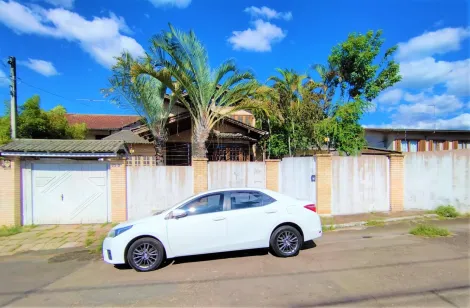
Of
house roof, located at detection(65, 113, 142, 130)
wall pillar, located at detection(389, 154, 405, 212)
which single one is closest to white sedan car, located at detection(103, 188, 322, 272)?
wall pillar, located at detection(389, 154, 405, 212)

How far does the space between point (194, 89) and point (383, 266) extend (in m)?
9.20

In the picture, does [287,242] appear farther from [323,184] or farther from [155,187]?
[155,187]

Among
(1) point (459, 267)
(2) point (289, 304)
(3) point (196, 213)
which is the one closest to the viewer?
(2) point (289, 304)

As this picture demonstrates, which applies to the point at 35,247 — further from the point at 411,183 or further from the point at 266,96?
the point at 411,183

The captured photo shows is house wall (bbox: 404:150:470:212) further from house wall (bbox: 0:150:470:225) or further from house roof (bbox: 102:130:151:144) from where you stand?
house roof (bbox: 102:130:151:144)

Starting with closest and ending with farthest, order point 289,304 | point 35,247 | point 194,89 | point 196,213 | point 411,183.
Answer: point 289,304, point 196,213, point 35,247, point 411,183, point 194,89

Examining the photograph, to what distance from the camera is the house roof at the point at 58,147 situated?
9117 mm

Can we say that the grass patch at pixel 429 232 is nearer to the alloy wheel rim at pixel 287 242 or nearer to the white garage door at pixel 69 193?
the alloy wheel rim at pixel 287 242

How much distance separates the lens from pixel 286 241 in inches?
224

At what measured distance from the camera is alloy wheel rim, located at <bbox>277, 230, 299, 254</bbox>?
566 centimetres

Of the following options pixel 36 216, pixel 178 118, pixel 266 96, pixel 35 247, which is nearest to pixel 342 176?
pixel 266 96

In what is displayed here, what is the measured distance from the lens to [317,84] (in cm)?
1493

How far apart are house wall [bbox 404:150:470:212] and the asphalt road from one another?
393cm

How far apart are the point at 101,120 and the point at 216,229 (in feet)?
87.9
